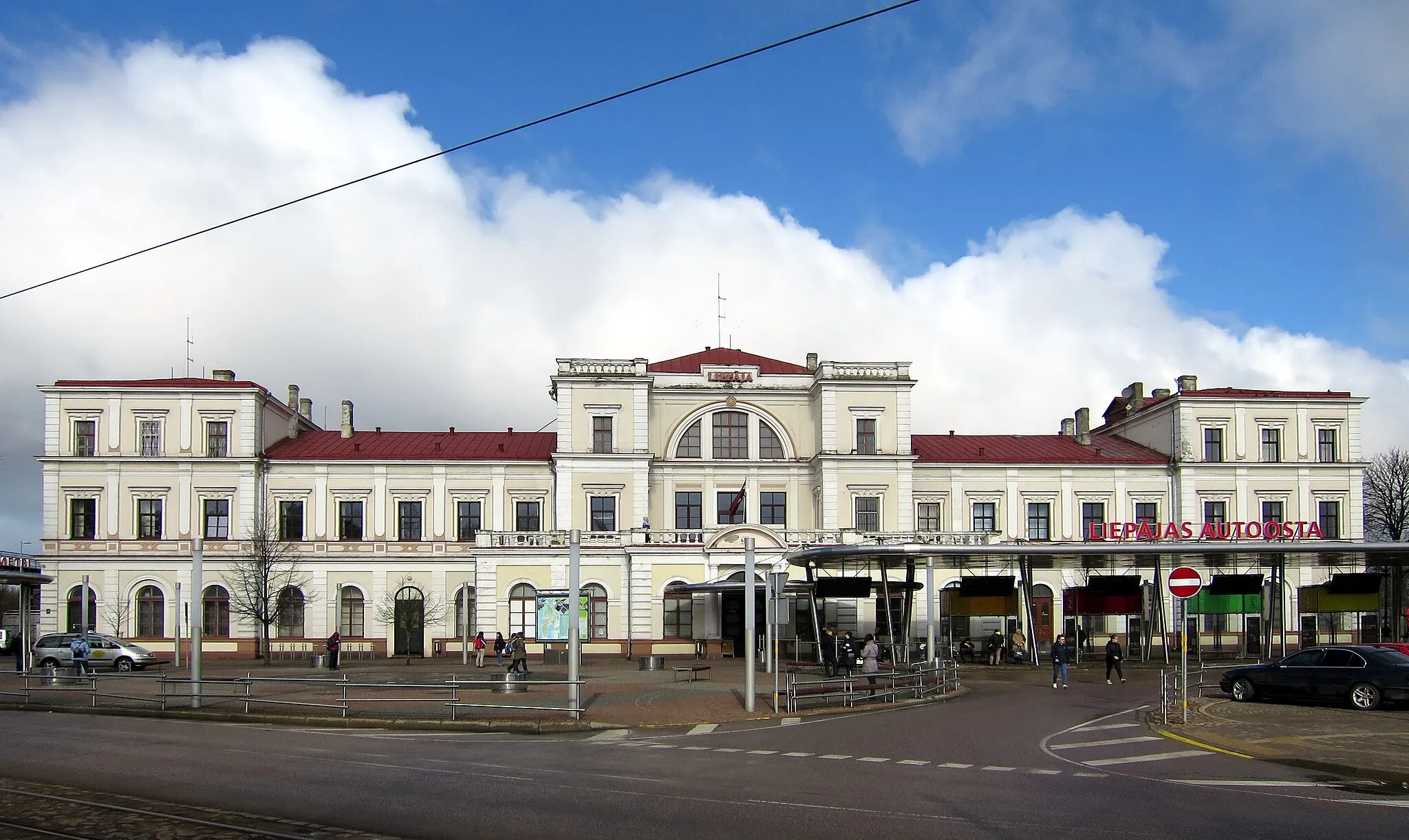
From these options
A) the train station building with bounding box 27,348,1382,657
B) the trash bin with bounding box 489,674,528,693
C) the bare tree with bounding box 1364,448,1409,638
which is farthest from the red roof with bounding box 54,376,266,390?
the bare tree with bounding box 1364,448,1409,638

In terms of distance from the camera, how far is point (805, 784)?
15.5 metres

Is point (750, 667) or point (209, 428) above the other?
point (209, 428)

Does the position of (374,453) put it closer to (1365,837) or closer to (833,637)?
(833,637)

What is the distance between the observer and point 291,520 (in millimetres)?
58906

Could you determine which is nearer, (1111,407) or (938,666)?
(938,666)

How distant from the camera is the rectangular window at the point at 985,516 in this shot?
60.4m

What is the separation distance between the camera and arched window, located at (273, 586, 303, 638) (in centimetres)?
5753

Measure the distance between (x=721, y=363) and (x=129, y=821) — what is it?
4701 centimetres

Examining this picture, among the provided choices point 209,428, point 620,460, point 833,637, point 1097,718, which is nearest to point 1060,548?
point 833,637

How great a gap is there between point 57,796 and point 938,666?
21.1 m

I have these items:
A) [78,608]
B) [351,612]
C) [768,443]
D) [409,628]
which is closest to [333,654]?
[409,628]

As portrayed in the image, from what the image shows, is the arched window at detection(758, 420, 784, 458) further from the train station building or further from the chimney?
the chimney

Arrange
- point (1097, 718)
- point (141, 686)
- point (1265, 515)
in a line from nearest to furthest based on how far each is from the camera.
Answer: point (1097, 718)
point (141, 686)
point (1265, 515)

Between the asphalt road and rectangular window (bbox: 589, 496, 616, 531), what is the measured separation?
31.6 metres
